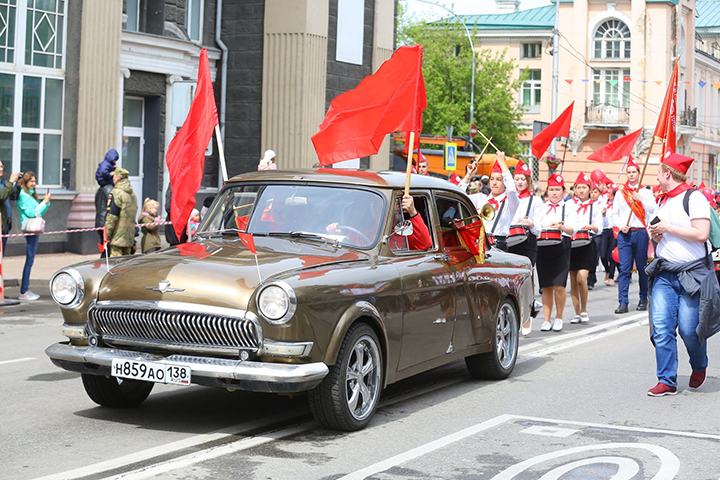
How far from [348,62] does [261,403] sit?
2192 cm

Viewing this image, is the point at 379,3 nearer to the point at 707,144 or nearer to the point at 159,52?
the point at 159,52

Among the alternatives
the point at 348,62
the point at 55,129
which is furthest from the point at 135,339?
the point at 348,62

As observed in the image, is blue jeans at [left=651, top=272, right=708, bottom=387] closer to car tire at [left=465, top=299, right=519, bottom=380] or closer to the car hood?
car tire at [left=465, top=299, right=519, bottom=380]

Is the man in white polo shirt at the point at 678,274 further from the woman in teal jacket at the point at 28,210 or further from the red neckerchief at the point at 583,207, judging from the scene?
the woman in teal jacket at the point at 28,210

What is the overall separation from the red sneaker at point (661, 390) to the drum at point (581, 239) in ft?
17.6

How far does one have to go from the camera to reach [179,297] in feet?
20.6

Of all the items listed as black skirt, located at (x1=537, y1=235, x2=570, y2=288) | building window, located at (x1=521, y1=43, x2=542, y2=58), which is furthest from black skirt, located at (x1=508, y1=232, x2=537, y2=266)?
building window, located at (x1=521, y1=43, x2=542, y2=58)

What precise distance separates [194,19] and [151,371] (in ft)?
71.3

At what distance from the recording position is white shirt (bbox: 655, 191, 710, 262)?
324 inches

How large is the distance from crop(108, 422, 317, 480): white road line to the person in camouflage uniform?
7.54 meters

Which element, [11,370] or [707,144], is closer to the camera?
[11,370]

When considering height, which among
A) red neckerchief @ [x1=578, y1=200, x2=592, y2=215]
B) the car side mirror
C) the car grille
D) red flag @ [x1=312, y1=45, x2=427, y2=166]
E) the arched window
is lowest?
the car grille

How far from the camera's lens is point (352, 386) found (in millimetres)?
6680

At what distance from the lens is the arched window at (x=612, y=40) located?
5841cm
